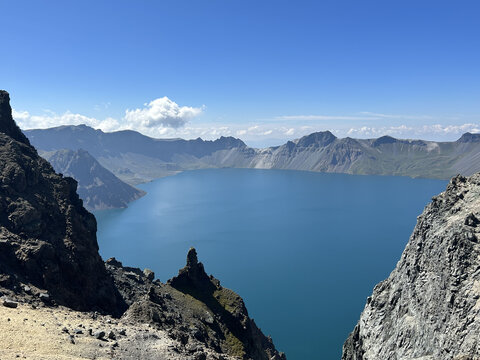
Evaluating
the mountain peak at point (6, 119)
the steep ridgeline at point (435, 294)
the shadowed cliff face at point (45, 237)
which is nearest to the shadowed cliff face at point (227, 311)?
the shadowed cliff face at point (45, 237)

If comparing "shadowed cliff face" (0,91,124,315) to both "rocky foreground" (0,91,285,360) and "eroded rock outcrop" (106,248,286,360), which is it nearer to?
"rocky foreground" (0,91,285,360)

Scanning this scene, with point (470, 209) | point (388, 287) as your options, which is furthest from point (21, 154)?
point (470, 209)

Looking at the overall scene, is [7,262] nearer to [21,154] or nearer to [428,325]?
[21,154]

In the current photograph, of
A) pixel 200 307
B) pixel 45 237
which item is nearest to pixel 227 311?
pixel 200 307

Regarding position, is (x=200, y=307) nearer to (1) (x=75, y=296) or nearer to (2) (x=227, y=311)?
(2) (x=227, y=311)

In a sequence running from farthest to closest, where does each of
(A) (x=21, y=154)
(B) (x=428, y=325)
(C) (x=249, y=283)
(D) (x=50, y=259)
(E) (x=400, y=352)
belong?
(C) (x=249, y=283) < (A) (x=21, y=154) < (D) (x=50, y=259) < (E) (x=400, y=352) < (B) (x=428, y=325)
